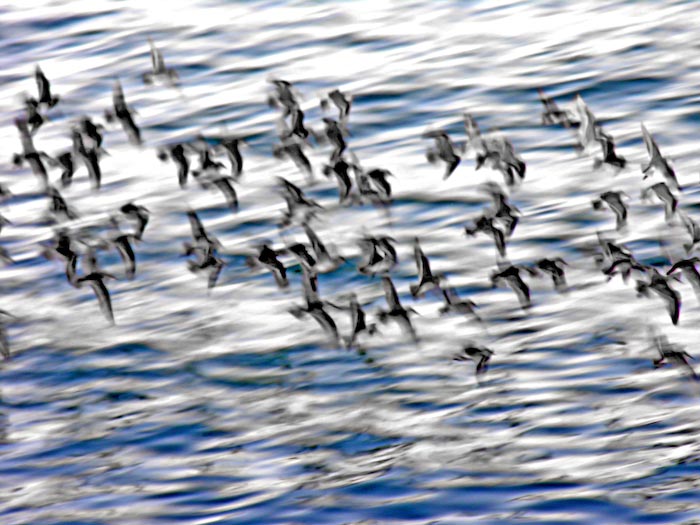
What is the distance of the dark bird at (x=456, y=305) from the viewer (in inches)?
691

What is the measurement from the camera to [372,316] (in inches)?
715

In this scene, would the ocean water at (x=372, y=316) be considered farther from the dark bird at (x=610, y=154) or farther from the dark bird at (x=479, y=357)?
the dark bird at (x=610, y=154)

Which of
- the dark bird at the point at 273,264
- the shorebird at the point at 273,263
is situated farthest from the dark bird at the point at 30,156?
the dark bird at the point at 273,264

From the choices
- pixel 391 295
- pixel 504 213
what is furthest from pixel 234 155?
pixel 391 295

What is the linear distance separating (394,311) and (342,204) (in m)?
4.41

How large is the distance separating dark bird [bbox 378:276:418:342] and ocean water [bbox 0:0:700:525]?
207mm

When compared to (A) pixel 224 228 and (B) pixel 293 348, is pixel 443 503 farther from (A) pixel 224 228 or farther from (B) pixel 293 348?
(A) pixel 224 228

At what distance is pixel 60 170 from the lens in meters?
23.9

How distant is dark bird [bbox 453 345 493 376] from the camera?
16.6 m

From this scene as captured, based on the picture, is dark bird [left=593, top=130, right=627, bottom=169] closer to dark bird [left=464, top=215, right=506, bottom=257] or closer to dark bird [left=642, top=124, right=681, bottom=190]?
dark bird [left=642, top=124, right=681, bottom=190]

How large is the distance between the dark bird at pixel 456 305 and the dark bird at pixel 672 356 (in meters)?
2.36

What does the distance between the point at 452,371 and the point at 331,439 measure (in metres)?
1.86

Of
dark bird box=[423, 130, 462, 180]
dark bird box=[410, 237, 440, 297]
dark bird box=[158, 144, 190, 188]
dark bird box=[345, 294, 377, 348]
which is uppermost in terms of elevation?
dark bird box=[158, 144, 190, 188]

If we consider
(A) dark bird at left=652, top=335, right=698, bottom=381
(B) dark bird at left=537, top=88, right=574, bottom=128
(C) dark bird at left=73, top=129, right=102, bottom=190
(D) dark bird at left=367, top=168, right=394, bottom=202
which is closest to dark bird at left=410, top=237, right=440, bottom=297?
(D) dark bird at left=367, top=168, right=394, bottom=202
